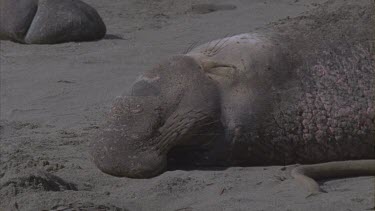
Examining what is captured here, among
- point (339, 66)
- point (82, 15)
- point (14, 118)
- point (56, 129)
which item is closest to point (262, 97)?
point (339, 66)

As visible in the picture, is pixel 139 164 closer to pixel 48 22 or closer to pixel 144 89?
pixel 144 89

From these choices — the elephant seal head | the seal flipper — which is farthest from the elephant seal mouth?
the seal flipper

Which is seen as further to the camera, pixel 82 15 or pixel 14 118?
pixel 82 15

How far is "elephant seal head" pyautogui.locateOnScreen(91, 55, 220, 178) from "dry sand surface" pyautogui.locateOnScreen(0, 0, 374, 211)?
9cm

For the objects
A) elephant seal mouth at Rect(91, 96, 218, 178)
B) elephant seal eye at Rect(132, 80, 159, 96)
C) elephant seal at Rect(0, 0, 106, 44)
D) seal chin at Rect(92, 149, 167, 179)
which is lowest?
elephant seal at Rect(0, 0, 106, 44)

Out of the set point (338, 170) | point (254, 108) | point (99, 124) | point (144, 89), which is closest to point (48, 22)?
point (99, 124)


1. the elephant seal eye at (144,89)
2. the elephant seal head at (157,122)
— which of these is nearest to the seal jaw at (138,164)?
the elephant seal head at (157,122)

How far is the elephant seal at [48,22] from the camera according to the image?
9.29 metres

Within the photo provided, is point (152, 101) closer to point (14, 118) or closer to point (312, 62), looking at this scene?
point (312, 62)

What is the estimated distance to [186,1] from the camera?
36.5ft

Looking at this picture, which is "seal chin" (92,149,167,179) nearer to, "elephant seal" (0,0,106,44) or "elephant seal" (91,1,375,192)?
"elephant seal" (91,1,375,192)

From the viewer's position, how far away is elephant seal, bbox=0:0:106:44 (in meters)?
9.29

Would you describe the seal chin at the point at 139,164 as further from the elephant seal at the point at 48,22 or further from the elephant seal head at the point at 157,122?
the elephant seal at the point at 48,22

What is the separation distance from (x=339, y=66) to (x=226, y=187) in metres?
0.79
